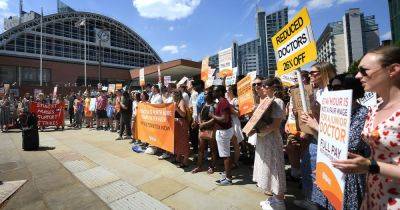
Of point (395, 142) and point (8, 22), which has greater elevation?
point (8, 22)

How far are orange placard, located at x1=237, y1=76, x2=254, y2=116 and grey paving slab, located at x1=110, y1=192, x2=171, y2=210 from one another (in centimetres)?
281

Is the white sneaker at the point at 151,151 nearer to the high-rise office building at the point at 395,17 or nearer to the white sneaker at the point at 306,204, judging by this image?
the white sneaker at the point at 306,204

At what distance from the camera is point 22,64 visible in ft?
135

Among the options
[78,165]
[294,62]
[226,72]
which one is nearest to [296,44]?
[294,62]

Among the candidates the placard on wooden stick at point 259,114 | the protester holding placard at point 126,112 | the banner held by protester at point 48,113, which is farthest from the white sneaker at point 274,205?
the banner held by protester at point 48,113

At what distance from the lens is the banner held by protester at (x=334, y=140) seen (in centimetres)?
189

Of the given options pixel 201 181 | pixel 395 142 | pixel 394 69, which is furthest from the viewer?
pixel 201 181

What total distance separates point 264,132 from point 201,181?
191 cm

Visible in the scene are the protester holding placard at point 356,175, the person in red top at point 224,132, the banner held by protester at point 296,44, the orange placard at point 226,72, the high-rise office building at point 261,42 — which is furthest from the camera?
the high-rise office building at point 261,42

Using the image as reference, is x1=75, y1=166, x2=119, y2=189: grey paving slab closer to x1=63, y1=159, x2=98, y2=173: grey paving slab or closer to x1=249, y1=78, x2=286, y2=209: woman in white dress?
x1=63, y1=159, x2=98, y2=173: grey paving slab

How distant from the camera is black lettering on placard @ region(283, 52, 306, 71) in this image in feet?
10.4

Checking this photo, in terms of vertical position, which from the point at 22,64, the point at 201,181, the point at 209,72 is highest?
the point at 22,64

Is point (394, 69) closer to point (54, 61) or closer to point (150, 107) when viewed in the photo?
point (150, 107)

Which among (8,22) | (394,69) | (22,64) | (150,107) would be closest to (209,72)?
(150,107)
